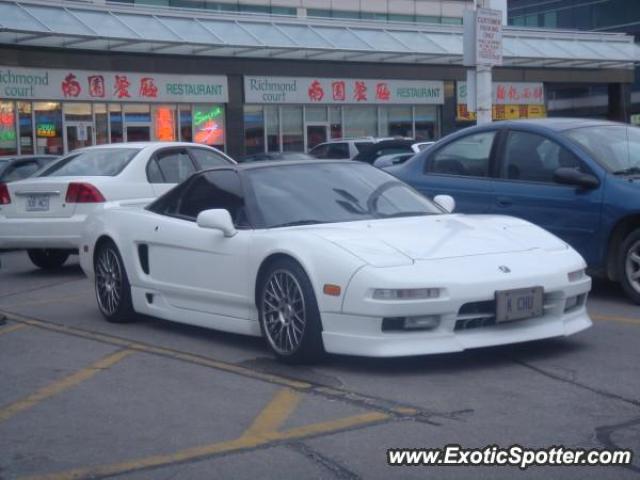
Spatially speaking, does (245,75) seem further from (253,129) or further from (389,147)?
(389,147)

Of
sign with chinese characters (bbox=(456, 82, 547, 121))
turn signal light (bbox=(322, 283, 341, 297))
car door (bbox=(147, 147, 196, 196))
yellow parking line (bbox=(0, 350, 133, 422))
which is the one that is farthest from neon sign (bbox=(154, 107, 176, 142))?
turn signal light (bbox=(322, 283, 341, 297))

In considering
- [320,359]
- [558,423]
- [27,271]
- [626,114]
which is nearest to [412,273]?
[320,359]

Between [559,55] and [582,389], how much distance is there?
3422 centimetres

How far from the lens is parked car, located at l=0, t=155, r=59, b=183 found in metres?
16.1

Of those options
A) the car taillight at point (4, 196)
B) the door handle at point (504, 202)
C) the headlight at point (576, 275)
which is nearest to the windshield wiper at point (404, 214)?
the headlight at point (576, 275)

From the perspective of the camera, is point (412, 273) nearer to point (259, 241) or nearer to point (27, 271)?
point (259, 241)

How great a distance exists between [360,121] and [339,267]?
108 feet

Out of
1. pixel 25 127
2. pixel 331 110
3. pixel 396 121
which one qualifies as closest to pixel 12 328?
pixel 25 127

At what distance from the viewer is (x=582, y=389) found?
570cm

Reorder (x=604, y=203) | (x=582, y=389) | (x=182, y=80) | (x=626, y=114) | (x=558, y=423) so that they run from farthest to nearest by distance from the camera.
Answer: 1. (x=626, y=114)
2. (x=182, y=80)
3. (x=604, y=203)
4. (x=582, y=389)
5. (x=558, y=423)

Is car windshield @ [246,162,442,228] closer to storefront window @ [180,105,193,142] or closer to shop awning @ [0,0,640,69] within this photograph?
shop awning @ [0,0,640,69]

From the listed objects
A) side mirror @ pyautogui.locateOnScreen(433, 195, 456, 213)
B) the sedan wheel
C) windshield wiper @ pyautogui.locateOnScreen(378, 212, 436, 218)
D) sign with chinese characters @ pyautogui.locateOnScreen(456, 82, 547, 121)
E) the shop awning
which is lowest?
the sedan wheel

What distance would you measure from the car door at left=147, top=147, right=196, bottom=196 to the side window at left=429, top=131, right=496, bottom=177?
3.42 m

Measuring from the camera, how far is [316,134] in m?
37.7
